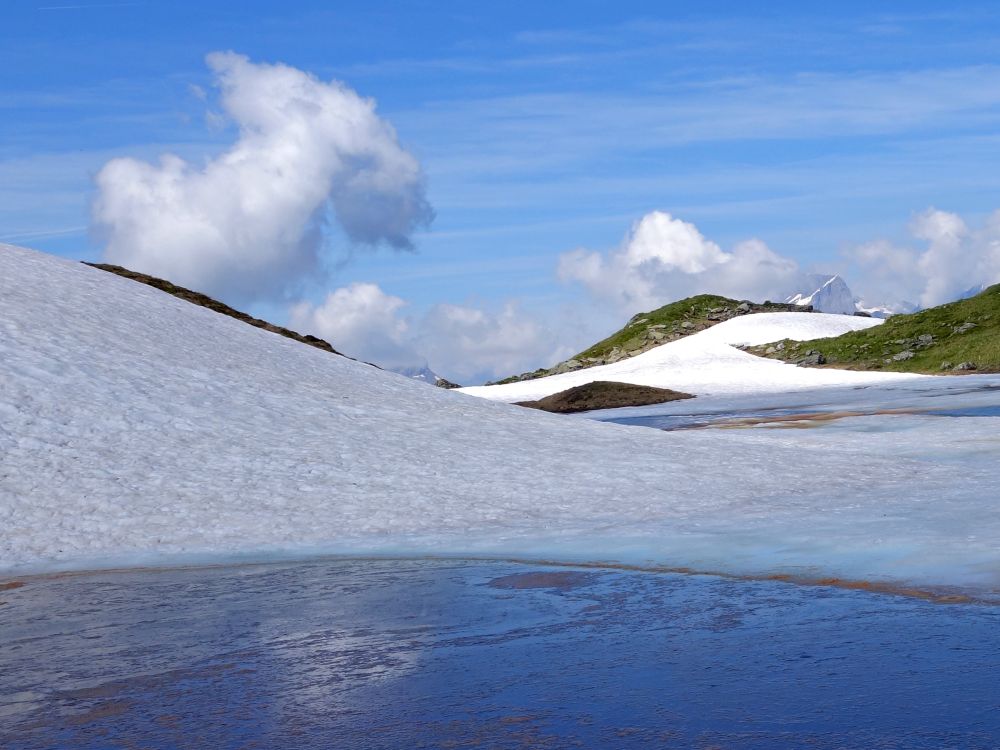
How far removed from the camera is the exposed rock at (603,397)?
1893 inches

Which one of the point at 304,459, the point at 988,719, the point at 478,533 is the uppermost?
the point at 304,459

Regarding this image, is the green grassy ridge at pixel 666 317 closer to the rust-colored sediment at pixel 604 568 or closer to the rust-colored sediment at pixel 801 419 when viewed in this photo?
the rust-colored sediment at pixel 801 419

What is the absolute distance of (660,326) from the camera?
72.6 meters

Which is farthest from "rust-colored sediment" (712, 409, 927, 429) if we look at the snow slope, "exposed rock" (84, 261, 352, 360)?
"exposed rock" (84, 261, 352, 360)

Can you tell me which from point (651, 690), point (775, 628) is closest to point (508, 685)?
Result: point (651, 690)

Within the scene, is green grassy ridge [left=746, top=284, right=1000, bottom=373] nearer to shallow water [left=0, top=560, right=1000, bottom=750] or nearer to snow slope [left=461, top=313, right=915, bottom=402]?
snow slope [left=461, top=313, right=915, bottom=402]

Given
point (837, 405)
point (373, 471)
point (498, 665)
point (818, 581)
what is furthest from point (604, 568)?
point (837, 405)

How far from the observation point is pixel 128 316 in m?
25.1

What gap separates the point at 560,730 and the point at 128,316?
826 inches

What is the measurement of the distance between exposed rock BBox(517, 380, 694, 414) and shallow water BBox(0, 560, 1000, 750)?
37033 mm

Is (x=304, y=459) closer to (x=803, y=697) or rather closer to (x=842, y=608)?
(x=842, y=608)

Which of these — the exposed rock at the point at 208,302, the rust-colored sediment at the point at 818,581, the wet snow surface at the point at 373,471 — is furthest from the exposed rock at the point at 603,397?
the rust-colored sediment at the point at 818,581

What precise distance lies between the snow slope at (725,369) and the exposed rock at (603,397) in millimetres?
2173

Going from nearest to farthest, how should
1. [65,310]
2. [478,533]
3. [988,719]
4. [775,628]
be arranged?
[988,719]
[775,628]
[478,533]
[65,310]
